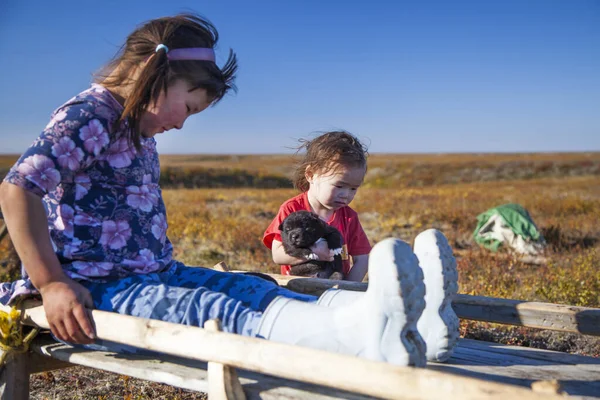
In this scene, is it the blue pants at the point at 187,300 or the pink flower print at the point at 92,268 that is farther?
the pink flower print at the point at 92,268

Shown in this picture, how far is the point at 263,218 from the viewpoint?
13.7 meters

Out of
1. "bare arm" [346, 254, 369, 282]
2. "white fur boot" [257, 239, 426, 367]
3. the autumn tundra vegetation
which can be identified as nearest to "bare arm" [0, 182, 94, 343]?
the autumn tundra vegetation

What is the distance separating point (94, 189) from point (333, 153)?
1972 mm

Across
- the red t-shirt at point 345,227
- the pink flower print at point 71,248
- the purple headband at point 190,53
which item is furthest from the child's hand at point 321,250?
the pink flower print at point 71,248

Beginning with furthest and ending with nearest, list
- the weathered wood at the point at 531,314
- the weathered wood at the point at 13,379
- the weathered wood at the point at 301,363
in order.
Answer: the weathered wood at the point at 531,314
the weathered wood at the point at 13,379
the weathered wood at the point at 301,363

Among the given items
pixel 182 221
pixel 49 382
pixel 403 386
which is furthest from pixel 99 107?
pixel 182 221

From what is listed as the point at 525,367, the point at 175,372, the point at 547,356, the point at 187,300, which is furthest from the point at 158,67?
the point at 547,356

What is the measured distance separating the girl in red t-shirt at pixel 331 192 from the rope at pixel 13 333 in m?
1.90

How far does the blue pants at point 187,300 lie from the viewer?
2.35 metres

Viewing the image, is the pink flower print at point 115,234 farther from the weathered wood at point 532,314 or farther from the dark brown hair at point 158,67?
the weathered wood at point 532,314

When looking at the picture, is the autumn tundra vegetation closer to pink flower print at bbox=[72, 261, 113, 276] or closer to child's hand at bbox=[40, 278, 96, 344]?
pink flower print at bbox=[72, 261, 113, 276]

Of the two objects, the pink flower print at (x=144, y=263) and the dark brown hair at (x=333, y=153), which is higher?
the dark brown hair at (x=333, y=153)

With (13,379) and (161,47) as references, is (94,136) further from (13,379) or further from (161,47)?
(13,379)

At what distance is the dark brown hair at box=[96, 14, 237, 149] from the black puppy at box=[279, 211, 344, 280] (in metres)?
1.48
